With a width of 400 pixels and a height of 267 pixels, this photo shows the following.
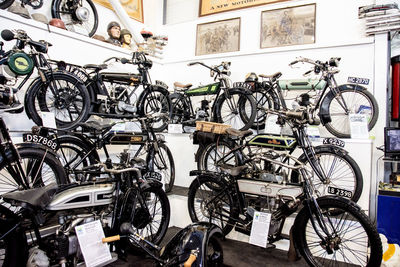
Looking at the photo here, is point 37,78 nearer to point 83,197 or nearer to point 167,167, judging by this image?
point 83,197

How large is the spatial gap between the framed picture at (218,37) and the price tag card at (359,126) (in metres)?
2.36

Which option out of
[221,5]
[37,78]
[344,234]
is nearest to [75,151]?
[37,78]

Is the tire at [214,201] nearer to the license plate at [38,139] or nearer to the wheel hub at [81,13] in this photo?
the license plate at [38,139]

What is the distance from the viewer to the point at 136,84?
3775mm

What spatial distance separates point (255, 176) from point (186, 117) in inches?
79.0

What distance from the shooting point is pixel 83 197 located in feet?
6.98

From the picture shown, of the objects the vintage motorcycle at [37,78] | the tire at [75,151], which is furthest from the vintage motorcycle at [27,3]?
the tire at [75,151]

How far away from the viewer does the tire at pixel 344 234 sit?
2.01 m

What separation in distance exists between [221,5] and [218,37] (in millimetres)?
656

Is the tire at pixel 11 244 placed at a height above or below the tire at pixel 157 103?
below

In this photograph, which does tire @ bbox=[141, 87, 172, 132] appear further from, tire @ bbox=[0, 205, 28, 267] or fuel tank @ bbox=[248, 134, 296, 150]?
tire @ bbox=[0, 205, 28, 267]

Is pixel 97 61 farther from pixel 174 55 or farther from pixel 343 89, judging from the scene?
pixel 343 89

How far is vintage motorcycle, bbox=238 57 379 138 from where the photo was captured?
3254mm

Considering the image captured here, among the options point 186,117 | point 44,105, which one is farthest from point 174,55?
point 44,105
